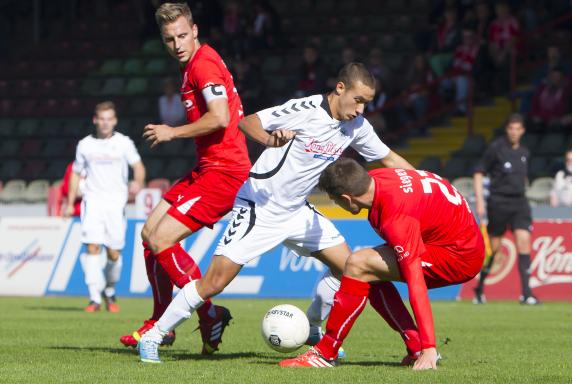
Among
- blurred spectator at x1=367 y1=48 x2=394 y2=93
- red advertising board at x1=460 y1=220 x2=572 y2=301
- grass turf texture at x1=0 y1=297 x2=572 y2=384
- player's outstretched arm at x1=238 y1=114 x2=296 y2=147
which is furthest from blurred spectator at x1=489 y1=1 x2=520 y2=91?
player's outstretched arm at x1=238 y1=114 x2=296 y2=147

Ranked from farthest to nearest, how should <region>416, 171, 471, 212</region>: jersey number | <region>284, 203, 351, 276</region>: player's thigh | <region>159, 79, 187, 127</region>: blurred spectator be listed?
<region>159, 79, 187, 127</region>: blurred spectator
<region>284, 203, 351, 276</region>: player's thigh
<region>416, 171, 471, 212</region>: jersey number

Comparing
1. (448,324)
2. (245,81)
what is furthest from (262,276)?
(245,81)

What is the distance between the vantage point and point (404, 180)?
7500 mm

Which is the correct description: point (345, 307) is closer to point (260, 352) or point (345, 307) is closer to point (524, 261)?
point (260, 352)

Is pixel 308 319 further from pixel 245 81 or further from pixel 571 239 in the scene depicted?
pixel 245 81

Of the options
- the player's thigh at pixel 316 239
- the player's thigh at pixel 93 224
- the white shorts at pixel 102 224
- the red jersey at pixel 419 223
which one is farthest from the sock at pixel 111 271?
the red jersey at pixel 419 223

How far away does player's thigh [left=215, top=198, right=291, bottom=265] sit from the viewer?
7.89 m

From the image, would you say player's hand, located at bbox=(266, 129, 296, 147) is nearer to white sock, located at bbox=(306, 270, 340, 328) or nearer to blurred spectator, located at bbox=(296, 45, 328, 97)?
white sock, located at bbox=(306, 270, 340, 328)

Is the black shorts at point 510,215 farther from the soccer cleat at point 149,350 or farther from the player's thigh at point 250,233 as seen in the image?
the soccer cleat at point 149,350

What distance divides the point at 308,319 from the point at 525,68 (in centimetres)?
1455

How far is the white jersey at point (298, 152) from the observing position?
7852mm

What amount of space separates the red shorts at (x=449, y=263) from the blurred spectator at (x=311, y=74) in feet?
46.6

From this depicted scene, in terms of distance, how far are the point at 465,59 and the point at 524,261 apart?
7.00 m

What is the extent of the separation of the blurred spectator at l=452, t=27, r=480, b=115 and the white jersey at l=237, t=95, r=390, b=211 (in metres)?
13.6
